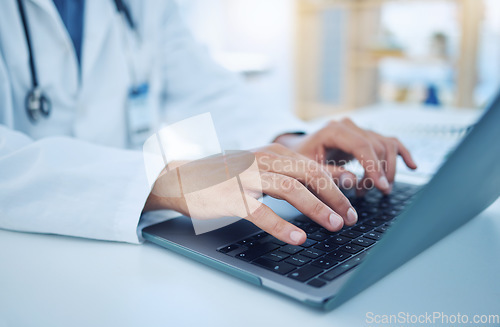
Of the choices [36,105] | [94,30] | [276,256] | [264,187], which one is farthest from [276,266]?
[94,30]

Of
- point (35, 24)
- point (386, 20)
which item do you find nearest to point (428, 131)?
point (35, 24)

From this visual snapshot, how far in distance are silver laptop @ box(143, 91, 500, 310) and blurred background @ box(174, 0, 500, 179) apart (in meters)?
2.28

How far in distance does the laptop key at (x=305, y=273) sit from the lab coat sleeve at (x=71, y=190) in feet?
0.70

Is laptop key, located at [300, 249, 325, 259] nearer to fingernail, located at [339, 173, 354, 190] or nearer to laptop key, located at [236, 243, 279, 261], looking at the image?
laptop key, located at [236, 243, 279, 261]

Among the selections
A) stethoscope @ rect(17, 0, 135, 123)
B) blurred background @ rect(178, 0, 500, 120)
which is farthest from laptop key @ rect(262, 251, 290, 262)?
blurred background @ rect(178, 0, 500, 120)

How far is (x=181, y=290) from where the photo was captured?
39 cm

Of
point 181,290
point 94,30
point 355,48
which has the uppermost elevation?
point 94,30

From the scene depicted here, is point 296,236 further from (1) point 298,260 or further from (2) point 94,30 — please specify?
(2) point 94,30

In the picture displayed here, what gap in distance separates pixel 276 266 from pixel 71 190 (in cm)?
31

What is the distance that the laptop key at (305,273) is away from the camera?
1.20 ft

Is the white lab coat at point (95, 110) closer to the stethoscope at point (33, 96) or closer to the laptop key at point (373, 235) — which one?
the stethoscope at point (33, 96)

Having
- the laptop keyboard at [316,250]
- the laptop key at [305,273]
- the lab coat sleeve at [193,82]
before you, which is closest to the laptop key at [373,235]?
the laptop keyboard at [316,250]

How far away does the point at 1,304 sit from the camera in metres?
0.37

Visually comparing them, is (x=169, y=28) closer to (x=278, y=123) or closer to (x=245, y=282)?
(x=278, y=123)
